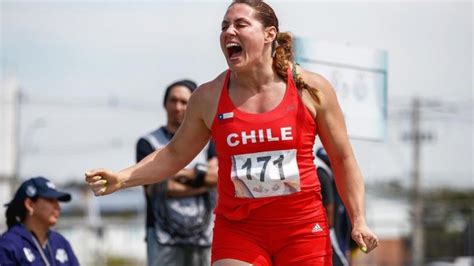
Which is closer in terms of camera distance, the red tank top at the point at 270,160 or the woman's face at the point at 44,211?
the red tank top at the point at 270,160

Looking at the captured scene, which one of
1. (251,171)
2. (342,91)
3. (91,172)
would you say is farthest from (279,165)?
(342,91)

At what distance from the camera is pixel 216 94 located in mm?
5625

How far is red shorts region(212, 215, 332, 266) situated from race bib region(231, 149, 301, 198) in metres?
0.18

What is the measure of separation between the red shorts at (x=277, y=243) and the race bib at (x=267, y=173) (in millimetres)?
182

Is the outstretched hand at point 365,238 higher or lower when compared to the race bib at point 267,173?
lower

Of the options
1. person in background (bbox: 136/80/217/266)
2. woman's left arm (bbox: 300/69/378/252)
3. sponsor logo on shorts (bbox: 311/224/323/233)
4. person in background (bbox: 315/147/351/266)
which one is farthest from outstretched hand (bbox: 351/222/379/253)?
person in background (bbox: 315/147/351/266)

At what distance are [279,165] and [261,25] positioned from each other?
77 cm

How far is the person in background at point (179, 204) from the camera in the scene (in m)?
7.75

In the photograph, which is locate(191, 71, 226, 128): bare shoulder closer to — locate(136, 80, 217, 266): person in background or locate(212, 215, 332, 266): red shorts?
locate(212, 215, 332, 266): red shorts

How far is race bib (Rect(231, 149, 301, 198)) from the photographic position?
17.7ft

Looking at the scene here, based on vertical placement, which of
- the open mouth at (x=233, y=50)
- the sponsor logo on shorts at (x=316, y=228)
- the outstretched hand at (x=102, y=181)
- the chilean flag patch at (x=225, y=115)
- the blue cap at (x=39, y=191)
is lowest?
the blue cap at (x=39, y=191)

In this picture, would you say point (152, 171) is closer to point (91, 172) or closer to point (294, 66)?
point (91, 172)

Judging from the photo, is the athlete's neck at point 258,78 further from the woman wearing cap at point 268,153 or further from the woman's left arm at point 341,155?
the woman's left arm at point 341,155

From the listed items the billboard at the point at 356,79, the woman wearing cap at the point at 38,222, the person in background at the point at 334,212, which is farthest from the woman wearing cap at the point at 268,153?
the billboard at the point at 356,79
